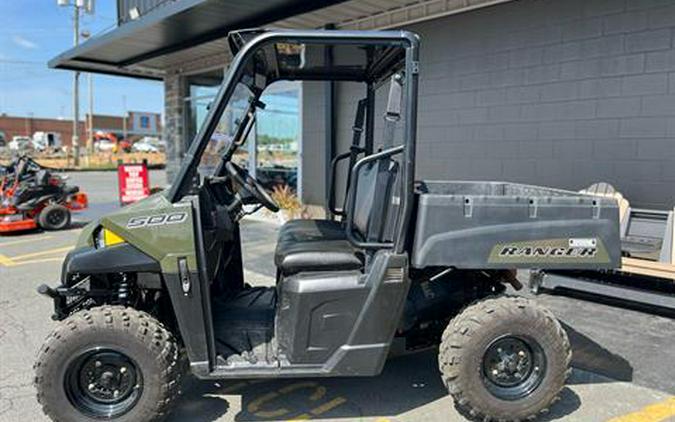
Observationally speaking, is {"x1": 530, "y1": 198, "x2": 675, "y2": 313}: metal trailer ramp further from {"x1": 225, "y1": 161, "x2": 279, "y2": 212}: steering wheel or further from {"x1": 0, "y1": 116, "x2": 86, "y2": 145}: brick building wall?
{"x1": 0, "y1": 116, "x2": 86, "y2": 145}: brick building wall

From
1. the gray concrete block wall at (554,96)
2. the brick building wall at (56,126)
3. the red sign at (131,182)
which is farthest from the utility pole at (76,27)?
the brick building wall at (56,126)

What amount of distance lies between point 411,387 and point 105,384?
6.20 ft

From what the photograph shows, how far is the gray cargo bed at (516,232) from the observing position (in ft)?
9.67

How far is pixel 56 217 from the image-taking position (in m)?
9.54

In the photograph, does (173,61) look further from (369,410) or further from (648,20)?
(369,410)

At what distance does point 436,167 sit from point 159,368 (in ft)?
19.6

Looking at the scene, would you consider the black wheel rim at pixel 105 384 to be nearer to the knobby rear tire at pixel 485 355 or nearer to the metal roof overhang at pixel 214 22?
the knobby rear tire at pixel 485 355

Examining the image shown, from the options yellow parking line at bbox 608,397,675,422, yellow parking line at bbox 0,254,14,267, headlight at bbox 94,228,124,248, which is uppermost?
headlight at bbox 94,228,124,248

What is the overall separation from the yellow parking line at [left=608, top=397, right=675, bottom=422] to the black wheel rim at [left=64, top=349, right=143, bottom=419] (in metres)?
2.75

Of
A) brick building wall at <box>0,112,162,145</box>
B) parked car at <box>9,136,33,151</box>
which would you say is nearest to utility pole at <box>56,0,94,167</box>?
parked car at <box>9,136,33,151</box>

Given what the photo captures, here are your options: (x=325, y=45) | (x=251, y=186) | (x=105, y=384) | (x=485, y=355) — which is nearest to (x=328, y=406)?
(x=485, y=355)

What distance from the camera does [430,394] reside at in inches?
135

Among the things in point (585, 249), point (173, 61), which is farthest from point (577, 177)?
point (173, 61)

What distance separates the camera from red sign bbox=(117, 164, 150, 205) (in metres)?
11.1
